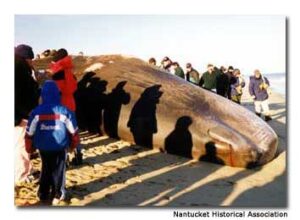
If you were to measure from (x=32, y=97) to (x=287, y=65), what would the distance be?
367cm

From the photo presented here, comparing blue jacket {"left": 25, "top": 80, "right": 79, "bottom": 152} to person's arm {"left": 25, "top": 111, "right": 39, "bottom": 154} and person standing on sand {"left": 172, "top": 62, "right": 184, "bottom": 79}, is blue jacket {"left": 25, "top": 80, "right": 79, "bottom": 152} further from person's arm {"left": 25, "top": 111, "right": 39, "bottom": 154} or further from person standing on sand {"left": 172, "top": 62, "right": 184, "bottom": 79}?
person standing on sand {"left": 172, "top": 62, "right": 184, "bottom": 79}

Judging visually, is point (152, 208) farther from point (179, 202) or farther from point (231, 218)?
point (231, 218)

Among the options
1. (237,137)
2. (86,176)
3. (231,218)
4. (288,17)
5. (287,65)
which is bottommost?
(231,218)

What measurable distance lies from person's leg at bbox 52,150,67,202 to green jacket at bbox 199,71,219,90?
5.85 metres

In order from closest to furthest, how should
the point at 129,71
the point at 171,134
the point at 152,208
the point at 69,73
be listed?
the point at 152,208 < the point at 69,73 < the point at 171,134 < the point at 129,71

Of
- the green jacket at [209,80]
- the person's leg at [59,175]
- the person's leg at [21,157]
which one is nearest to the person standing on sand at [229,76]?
the green jacket at [209,80]

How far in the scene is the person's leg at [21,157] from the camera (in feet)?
21.0

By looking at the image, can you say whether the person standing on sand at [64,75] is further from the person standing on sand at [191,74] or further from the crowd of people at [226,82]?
the person standing on sand at [191,74]

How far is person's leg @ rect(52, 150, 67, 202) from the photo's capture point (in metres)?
5.81

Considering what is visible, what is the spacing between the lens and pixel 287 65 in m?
7.22

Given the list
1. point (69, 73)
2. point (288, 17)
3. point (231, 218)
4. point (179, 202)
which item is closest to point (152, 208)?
point (179, 202)

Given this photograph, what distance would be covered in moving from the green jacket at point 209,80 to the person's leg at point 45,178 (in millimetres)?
5940

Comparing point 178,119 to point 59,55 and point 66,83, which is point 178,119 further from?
point 59,55

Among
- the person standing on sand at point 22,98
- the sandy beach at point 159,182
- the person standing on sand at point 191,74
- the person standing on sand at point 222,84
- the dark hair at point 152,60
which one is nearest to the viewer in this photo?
the sandy beach at point 159,182
